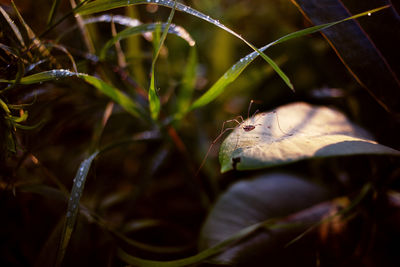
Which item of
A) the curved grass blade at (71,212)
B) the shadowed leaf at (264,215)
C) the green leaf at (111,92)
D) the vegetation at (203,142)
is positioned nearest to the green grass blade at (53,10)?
the vegetation at (203,142)

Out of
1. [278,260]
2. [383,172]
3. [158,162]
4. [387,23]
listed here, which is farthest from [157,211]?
[387,23]

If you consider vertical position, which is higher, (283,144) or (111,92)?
(111,92)

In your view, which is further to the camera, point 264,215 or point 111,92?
point 264,215

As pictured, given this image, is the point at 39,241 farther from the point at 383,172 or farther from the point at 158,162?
the point at 383,172

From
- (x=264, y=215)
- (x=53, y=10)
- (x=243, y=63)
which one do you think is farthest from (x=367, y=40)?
(x=53, y=10)

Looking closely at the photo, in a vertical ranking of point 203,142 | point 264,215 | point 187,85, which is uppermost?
point 187,85

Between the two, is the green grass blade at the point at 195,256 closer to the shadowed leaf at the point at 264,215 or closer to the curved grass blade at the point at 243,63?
the shadowed leaf at the point at 264,215

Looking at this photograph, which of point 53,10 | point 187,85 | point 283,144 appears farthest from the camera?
point 187,85

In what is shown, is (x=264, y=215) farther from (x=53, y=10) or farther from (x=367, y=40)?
(x=53, y=10)
